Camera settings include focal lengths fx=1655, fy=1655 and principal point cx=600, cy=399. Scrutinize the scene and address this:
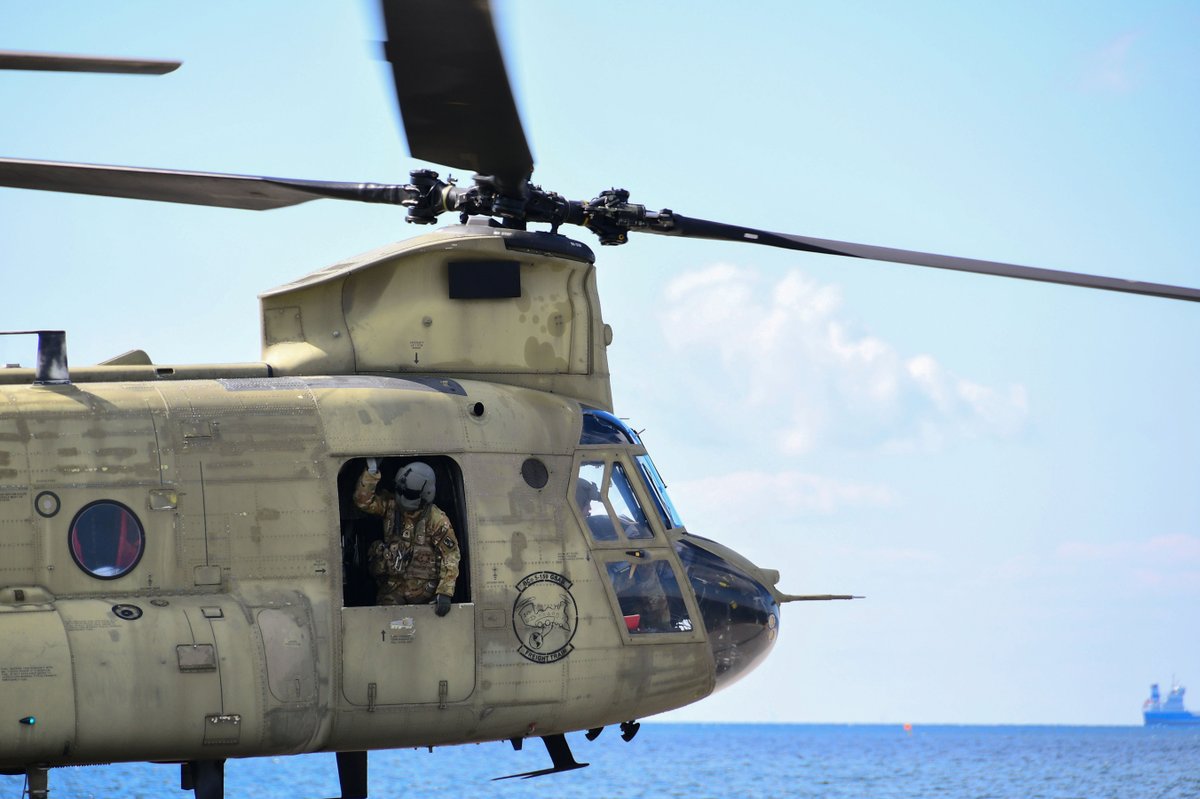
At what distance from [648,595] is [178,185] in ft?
14.6

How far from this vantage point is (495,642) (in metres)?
10.9

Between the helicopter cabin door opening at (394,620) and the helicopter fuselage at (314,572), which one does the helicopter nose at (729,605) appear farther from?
the helicopter cabin door opening at (394,620)

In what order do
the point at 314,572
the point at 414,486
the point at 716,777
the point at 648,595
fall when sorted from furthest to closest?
the point at 716,777
the point at 648,595
the point at 414,486
the point at 314,572

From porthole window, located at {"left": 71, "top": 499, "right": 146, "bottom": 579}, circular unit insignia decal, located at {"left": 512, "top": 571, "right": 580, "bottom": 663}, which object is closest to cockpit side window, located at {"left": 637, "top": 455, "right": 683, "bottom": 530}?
circular unit insignia decal, located at {"left": 512, "top": 571, "right": 580, "bottom": 663}

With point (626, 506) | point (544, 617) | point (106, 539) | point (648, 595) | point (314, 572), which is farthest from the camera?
point (626, 506)

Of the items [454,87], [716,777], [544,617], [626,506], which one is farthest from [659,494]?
[716,777]

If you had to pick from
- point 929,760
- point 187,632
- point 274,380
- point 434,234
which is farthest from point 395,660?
point 929,760

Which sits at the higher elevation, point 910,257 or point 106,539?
point 910,257

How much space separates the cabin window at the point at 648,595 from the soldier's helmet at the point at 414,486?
1424mm

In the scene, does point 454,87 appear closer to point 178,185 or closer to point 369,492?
point 369,492

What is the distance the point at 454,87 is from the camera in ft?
30.8

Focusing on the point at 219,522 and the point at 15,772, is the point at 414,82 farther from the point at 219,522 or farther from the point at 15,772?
the point at 15,772

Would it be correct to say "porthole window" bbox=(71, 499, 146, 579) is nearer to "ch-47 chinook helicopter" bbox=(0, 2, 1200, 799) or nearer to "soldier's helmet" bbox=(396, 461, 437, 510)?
"ch-47 chinook helicopter" bbox=(0, 2, 1200, 799)

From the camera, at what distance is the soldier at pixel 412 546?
10898 mm
